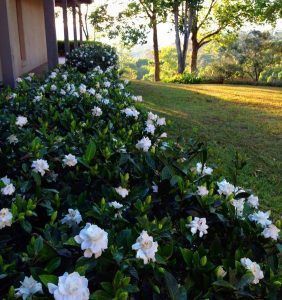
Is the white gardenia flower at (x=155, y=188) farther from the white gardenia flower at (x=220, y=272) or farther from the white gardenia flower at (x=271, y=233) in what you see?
the white gardenia flower at (x=220, y=272)

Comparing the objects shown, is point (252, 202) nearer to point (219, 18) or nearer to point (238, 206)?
point (238, 206)

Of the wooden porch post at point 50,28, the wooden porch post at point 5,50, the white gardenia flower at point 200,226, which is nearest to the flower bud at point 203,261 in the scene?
the white gardenia flower at point 200,226

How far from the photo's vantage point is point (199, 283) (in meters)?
1.45

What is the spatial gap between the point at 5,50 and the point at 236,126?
4165 mm

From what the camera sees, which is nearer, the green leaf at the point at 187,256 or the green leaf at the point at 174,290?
the green leaf at the point at 174,290

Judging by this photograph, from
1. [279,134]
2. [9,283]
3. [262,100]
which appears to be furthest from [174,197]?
[262,100]

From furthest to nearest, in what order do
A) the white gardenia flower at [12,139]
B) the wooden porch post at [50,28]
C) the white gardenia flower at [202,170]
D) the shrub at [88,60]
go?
the shrub at [88,60], the wooden porch post at [50,28], the white gardenia flower at [12,139], the white gardenia flower at [202,170]

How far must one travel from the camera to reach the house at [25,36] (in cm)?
615

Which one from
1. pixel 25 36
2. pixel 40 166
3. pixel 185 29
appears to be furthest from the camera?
pixel 185 29

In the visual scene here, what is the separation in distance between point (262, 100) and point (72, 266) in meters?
10.3

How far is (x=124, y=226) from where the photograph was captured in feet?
5.60

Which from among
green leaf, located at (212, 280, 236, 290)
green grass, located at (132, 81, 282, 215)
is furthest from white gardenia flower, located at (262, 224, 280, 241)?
green grass, located at (132, 81, 282, 215)

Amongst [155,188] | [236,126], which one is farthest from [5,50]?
[155,188]

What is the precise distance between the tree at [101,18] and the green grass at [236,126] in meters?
17.8
